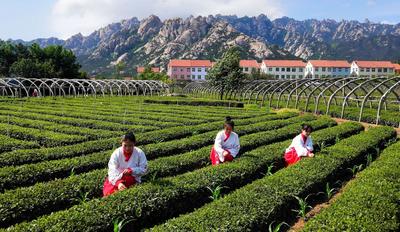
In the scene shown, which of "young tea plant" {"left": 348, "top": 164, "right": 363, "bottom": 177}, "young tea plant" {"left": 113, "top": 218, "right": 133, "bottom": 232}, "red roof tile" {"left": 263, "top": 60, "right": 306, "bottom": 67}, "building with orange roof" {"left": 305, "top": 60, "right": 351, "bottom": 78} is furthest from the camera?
"red roof tile" {"left": 263, "top": 60, "right": 306, "bottom": 67}

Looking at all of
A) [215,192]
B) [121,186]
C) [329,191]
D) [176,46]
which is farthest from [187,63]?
[121,186]

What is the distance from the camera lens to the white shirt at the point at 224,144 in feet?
34.6

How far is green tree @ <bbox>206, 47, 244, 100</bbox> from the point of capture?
47562 millimetres

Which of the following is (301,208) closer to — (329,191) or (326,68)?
(329,191)

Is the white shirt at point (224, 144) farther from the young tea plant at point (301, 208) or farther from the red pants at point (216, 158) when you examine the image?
the young tea plant at point (301, 208)

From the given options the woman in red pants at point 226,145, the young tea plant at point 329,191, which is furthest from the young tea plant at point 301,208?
the woman in red pants at point 226,145

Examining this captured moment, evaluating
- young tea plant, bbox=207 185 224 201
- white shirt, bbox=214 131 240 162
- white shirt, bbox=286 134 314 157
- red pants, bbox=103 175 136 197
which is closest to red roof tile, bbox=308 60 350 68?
white shirt, bbox=286 134 314 157

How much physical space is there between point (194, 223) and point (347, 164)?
265 inches

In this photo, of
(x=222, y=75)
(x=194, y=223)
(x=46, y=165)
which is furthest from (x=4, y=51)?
(x=194, y=223)

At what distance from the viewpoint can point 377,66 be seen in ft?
408

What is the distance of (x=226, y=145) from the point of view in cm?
1073

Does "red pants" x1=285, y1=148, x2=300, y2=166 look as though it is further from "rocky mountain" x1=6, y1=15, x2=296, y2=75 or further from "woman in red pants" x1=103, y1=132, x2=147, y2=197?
"rocky mountain" x1=6, y1=15, x2=296, y2=75

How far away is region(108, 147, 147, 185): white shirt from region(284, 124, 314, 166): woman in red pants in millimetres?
5094

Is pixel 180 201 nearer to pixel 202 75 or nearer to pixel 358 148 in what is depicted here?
pixel 358 148
